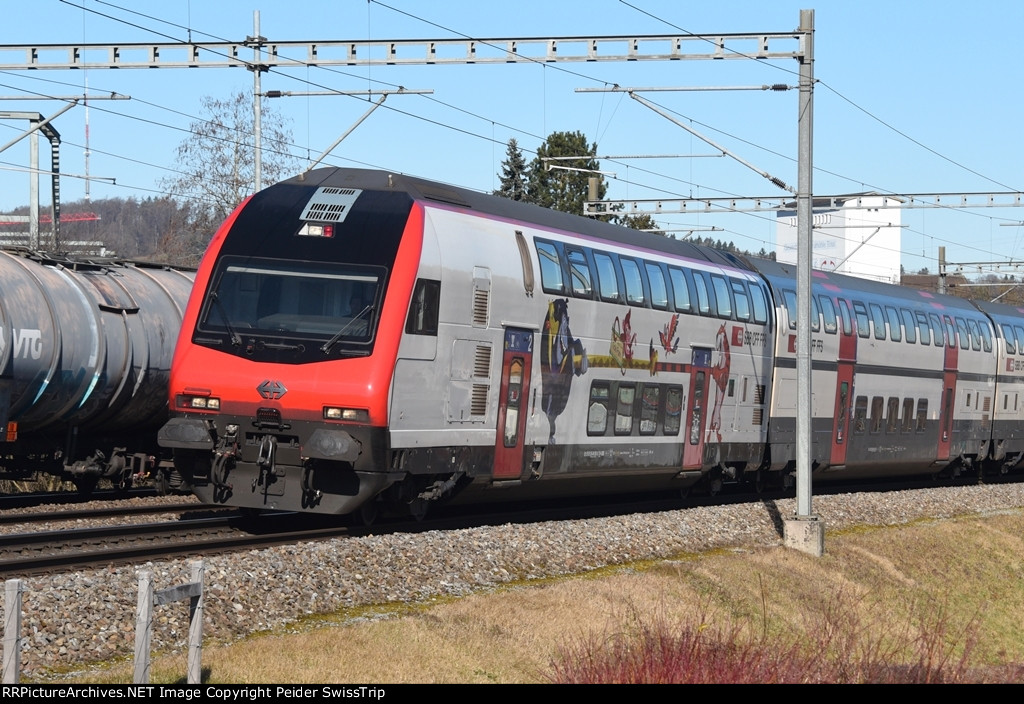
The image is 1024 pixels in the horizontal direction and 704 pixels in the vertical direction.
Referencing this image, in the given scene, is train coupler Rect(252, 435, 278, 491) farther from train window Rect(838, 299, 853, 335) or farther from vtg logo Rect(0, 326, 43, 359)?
train window Rect(838, 299, 853, 335)

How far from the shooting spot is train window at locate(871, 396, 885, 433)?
2792 centimetres

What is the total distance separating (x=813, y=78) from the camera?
18.3 meters

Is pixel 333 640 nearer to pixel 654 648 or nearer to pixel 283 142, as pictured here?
pixel 654 648

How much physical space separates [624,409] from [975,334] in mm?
15995

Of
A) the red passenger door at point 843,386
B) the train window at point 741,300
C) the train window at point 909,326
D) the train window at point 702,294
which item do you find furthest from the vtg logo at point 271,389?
the train window at point 909,326

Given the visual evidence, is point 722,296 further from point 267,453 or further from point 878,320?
point 267,453

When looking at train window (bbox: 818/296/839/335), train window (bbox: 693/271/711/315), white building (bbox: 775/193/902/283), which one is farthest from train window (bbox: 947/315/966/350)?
white building (bbox: 775/193/902/283)

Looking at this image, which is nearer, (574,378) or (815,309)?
(574,378)

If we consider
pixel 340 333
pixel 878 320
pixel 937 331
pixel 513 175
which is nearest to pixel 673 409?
pixel 340 333

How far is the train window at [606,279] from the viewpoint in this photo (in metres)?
19.2

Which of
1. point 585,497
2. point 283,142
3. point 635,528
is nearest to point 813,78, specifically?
point 635,528

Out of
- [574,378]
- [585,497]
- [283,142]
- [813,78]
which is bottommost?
[585,497]

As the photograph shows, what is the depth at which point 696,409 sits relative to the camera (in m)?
21.9

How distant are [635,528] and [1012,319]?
2167cm
